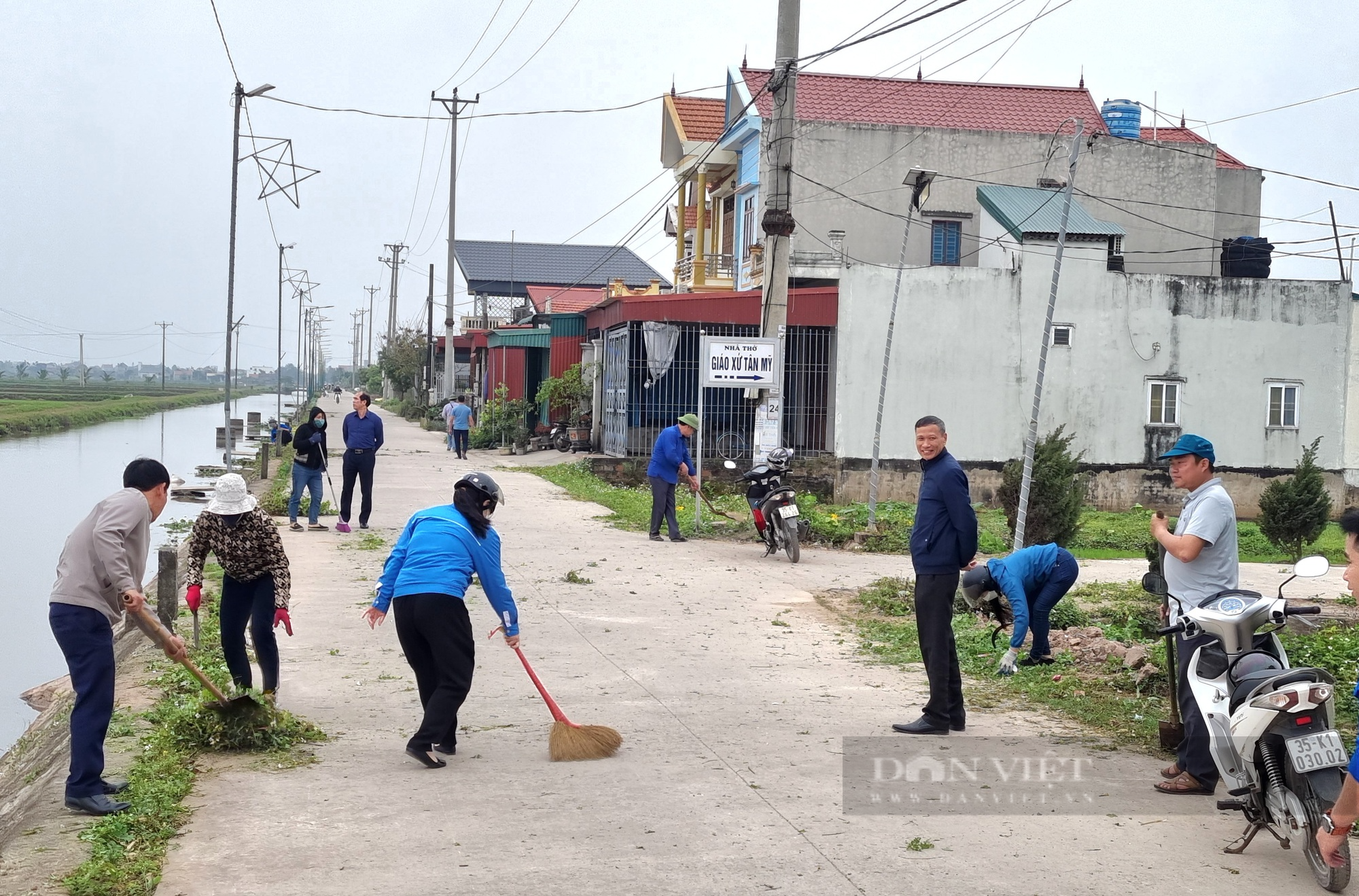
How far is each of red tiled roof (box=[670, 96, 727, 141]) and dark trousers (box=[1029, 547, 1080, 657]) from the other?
83.4 feet

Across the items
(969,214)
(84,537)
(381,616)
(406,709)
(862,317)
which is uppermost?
(969,214)

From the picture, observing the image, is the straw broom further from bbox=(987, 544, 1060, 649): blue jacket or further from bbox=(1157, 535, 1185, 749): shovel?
bbox=(987, 544, 1060, 649): blue jacket

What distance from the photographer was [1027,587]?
29.7 feet

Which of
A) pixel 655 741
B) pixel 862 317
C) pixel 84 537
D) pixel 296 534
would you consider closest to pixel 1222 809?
pixel 655 741

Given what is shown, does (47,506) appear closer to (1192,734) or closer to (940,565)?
(940,565)

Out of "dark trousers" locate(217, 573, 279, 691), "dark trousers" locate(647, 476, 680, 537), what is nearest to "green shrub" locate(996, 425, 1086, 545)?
"dark trousers" locate(647, 476, 680, 537)

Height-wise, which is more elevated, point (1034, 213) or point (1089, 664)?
point (1034, 213)

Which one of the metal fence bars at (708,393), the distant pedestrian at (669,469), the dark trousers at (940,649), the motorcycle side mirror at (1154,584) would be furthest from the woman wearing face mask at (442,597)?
the metal fence bars at (708,393)

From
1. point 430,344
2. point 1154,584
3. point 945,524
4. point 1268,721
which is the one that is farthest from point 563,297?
point 1268,721

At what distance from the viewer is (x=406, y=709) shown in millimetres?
7531

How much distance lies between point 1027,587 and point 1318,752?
436cm

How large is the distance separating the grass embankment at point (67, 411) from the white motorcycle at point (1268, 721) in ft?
186

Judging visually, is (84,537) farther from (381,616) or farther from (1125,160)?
(1125,160)

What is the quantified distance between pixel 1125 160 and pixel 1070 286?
7087mm
